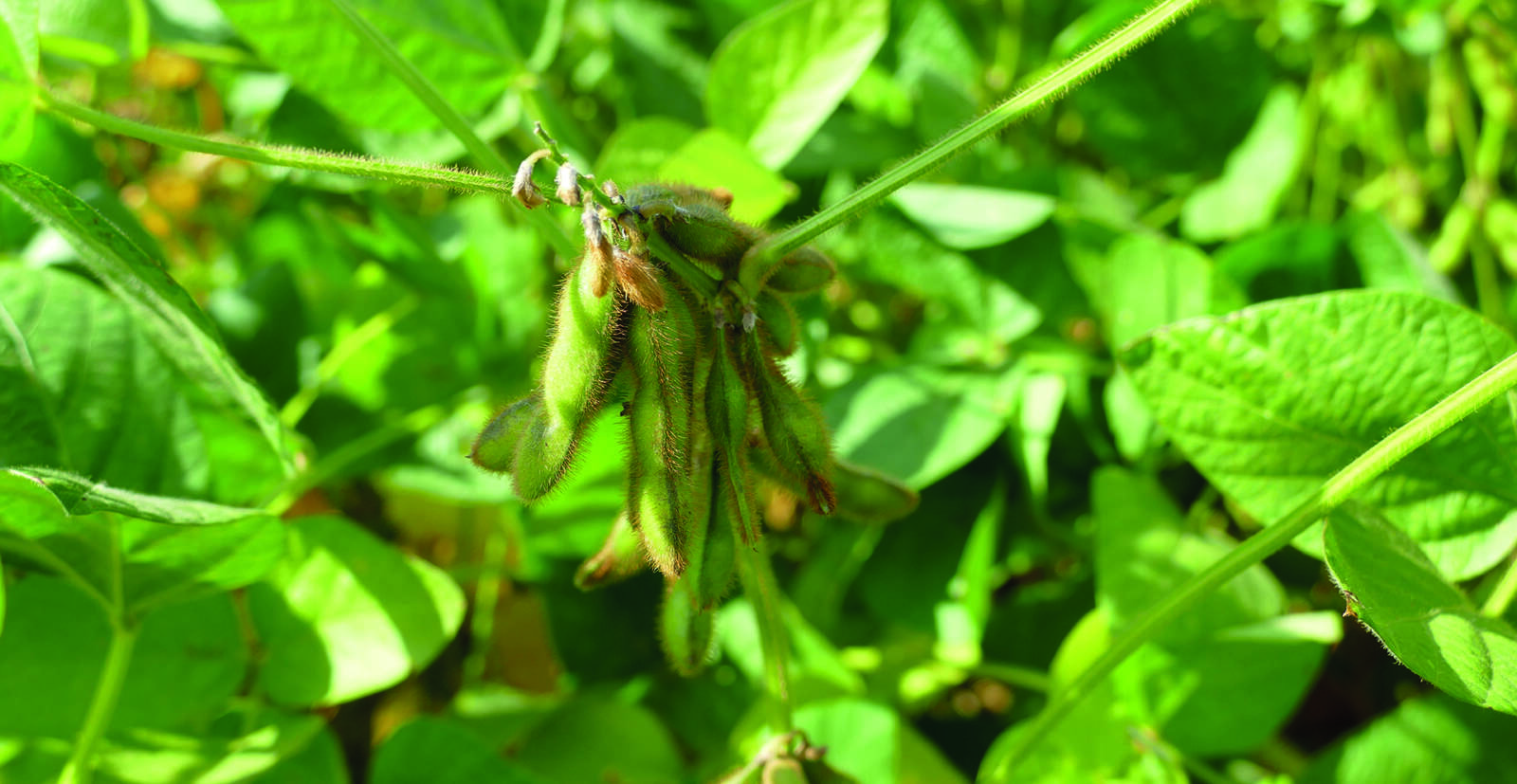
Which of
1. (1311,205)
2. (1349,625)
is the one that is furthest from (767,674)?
(1311,205)

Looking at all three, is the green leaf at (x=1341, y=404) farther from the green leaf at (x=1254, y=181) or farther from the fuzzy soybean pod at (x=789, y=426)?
the green leaf at (x=1254, y=181)

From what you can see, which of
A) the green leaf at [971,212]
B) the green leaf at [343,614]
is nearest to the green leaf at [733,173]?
the green leaf at [971,212]

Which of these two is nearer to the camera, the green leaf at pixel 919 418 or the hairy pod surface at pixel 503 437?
the hairy pod surface at pixel 503 437

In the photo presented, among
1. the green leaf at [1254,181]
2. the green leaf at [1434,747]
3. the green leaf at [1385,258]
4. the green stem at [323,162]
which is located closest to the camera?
the green stem at [323,162]

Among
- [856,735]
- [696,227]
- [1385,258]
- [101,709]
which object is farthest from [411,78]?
[1385,258]

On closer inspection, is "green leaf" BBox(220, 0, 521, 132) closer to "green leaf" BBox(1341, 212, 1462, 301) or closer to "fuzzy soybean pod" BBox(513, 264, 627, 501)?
"fuzzy soybean pod" BBox(513, 264, 627, 501)

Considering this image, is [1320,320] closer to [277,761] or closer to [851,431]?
[851,431]

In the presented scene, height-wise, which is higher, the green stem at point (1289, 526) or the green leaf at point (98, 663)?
the green leaf at point (98, 663)

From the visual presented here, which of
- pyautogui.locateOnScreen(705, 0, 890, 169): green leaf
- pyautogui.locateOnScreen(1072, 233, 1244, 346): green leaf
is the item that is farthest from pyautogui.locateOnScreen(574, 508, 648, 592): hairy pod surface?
pyautogui.locateOnScreen(1072, 233, 1244, 346): green leaf
